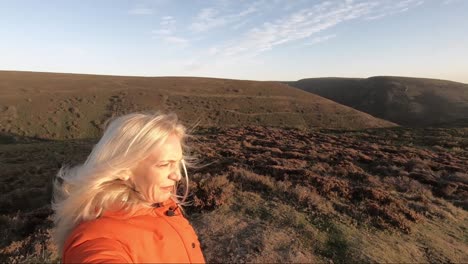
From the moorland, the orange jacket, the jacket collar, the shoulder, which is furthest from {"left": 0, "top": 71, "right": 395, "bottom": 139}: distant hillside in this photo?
the shoulder

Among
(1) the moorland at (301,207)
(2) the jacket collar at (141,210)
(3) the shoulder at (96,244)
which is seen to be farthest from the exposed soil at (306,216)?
(3) the shoulder at (96,244)

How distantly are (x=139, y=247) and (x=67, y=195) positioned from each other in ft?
2.10

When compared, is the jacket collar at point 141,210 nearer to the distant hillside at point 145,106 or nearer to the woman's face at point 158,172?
the woman's face at point 158,172

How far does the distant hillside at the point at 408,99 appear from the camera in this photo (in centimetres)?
8994

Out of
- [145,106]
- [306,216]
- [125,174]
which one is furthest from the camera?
[145,106]

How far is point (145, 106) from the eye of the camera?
66.9 meters

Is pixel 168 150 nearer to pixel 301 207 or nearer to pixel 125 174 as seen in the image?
pixel 125 174

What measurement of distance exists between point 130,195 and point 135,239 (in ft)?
1.04

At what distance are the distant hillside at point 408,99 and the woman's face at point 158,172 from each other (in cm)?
8310

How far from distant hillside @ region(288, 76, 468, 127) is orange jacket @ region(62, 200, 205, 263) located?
83.1 meters

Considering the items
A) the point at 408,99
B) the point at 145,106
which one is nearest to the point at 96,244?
the point at 145,106

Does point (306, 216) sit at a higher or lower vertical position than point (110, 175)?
lower

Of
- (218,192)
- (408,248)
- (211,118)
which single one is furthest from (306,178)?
(211,118)

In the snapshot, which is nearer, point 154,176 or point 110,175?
point 110,175
